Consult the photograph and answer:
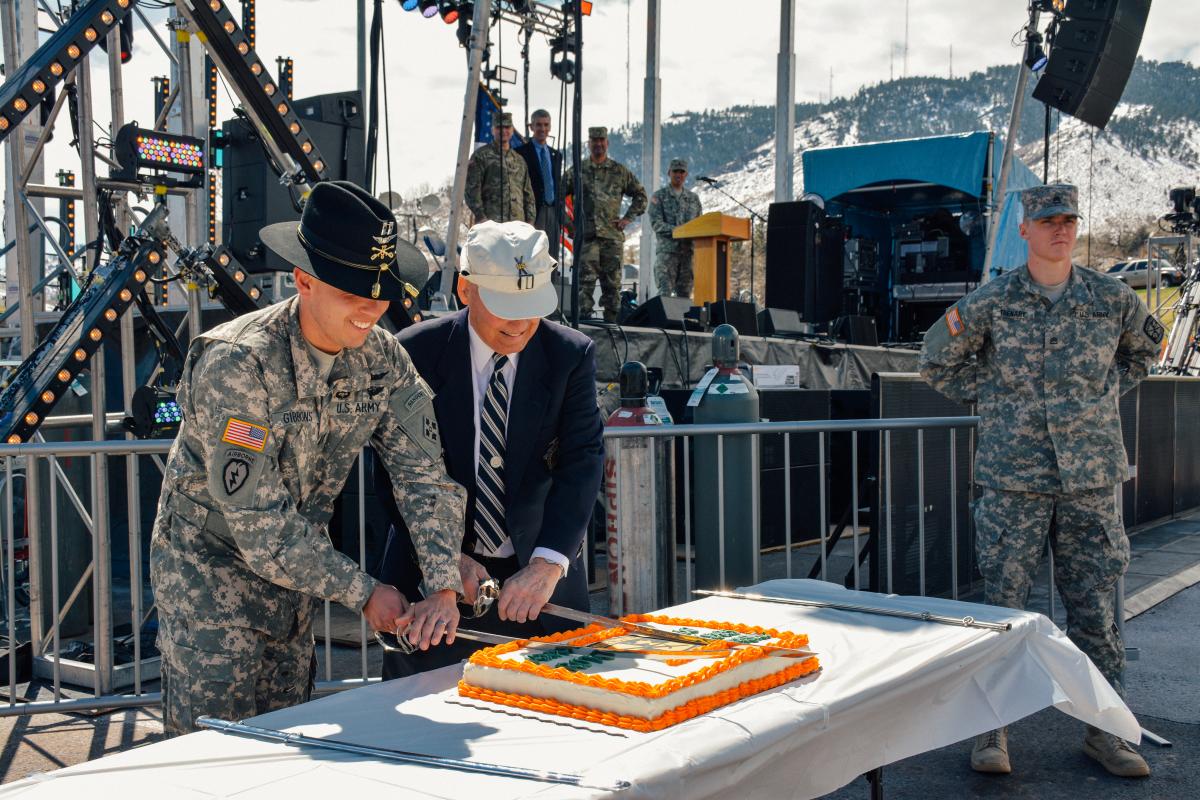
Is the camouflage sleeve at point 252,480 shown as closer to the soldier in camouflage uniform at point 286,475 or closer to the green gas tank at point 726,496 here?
the soldier in camouflage uniform at point 286,475

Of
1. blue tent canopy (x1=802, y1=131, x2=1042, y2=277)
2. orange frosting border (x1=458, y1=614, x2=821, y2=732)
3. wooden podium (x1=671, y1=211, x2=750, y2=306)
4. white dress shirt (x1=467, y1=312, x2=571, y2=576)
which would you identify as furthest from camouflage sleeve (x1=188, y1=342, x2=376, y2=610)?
blue tent canopy (x1=802, y1=131, x2=1042, y2=277)

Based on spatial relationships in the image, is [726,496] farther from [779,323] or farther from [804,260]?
[804,260]

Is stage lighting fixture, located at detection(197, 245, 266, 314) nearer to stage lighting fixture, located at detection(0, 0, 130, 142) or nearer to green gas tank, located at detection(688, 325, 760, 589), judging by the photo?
stage lighting fixture, located at detection(0, 0, 130, 142)

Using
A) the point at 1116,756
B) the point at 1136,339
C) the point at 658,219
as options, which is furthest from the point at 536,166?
the point at 1116,756

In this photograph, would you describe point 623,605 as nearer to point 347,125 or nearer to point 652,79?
point 347,125

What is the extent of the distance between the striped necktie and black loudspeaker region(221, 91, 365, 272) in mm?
5204

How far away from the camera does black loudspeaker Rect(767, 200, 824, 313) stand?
1317 centimetres

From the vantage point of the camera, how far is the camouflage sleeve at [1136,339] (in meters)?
4.04

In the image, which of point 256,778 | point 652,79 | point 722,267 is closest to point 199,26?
point 256,778

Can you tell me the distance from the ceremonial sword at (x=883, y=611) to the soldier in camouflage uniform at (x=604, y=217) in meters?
8.10

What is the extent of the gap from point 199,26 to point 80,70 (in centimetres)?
63

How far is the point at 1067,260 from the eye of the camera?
12.9ft

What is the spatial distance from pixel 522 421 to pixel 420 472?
38cm

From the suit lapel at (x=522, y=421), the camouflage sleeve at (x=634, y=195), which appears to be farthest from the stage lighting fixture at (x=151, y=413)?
the camouflage sleeve at (x=634, y=195)
